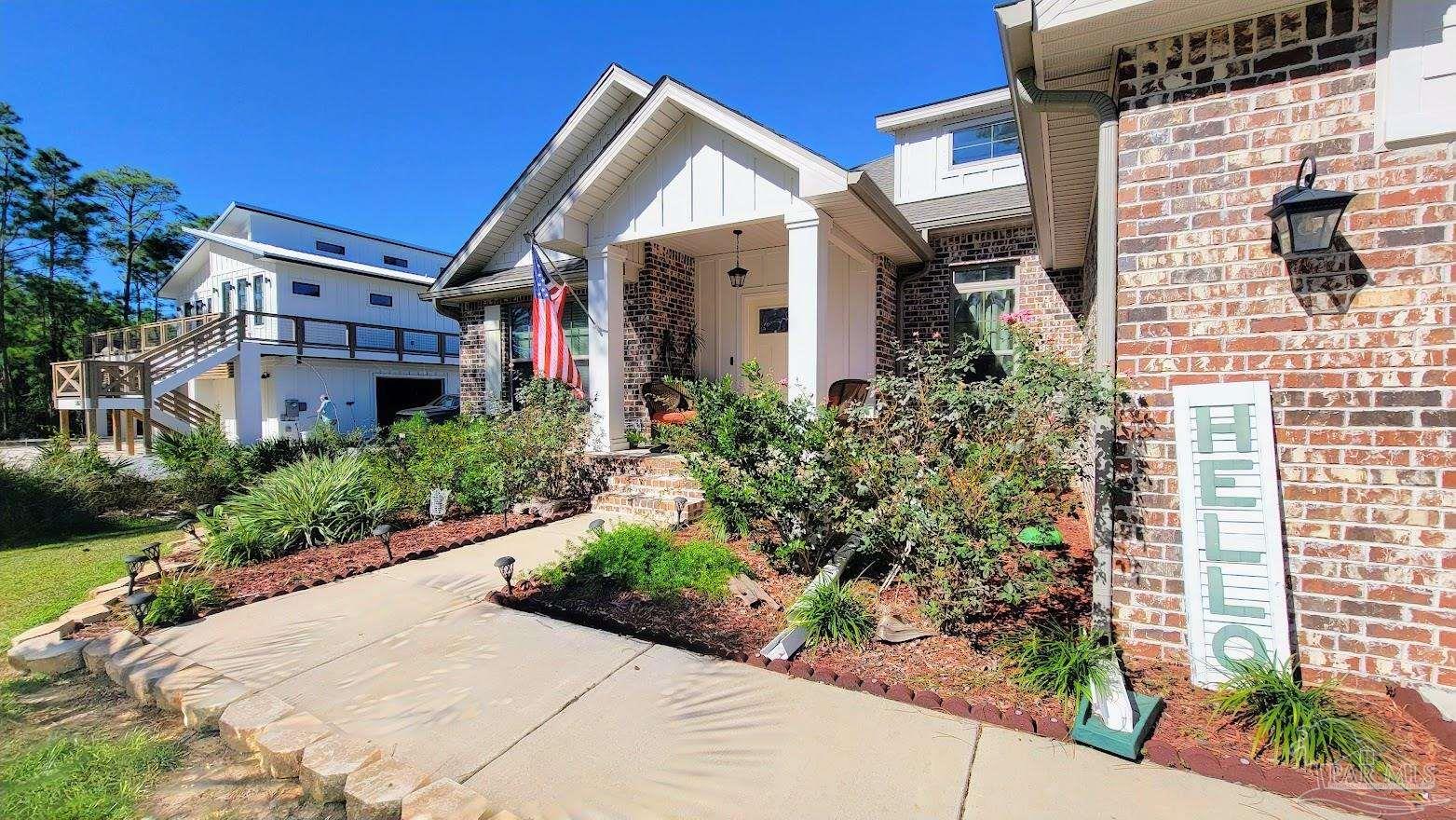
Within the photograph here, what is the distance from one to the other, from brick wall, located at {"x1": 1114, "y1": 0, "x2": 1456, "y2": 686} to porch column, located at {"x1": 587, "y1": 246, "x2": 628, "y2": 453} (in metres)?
6.49

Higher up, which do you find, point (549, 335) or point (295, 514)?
point (549, 335)

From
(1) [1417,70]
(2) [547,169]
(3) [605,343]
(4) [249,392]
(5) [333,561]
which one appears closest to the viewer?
(1) [1417,70]

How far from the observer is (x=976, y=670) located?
3217 millimetres

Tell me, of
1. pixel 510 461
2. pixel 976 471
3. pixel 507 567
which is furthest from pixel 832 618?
pixel 510 461

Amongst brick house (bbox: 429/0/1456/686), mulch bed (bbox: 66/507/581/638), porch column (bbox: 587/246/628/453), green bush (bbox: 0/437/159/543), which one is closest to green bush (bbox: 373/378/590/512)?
porch column (bbox: 587/246/628/453)

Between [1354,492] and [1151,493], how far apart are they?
2.59ft

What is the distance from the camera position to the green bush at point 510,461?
295 inches

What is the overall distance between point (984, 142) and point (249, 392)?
768 inches

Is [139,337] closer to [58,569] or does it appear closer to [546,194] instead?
[546,194]

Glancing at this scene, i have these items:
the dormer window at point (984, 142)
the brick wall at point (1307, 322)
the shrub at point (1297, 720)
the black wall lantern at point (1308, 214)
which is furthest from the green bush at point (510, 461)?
the dormer window at point (984, 142)

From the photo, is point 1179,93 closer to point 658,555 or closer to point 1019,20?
point 1019,20

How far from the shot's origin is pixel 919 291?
31.6 feet

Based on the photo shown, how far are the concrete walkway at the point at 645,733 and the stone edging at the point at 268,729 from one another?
3.5 inches

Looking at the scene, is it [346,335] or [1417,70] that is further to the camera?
[346,335]
